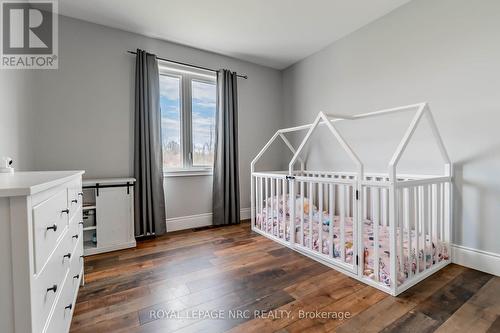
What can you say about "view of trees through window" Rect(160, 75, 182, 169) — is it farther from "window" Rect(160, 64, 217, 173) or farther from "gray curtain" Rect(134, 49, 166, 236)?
"gray curtain" Rect(134, 49, 166, 236)

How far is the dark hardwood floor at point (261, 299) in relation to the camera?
1.27 meters

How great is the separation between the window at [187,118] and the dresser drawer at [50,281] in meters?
1.91

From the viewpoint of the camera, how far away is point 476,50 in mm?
1856

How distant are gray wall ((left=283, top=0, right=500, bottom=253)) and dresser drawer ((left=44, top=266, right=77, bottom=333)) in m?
2.73

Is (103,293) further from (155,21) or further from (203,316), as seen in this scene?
(155,21)

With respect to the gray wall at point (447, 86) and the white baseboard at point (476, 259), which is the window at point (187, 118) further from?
the white baseboard at point (476, 259)

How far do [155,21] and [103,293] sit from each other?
8.48 ft

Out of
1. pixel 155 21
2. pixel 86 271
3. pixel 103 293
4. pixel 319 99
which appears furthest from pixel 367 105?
pixel 86 271

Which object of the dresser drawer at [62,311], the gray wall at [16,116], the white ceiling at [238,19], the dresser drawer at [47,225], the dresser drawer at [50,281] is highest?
the white ceiling at [238,19]

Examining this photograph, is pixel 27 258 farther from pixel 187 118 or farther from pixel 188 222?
pixel 187 118

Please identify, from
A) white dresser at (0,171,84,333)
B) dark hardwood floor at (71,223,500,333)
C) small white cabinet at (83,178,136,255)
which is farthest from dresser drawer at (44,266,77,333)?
small white cabinet at (83,178,136,255)

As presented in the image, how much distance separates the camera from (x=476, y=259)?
73.3 inches

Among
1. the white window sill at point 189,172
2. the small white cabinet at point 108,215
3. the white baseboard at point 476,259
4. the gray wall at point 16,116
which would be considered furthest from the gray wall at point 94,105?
the white baseboard at point 476,259

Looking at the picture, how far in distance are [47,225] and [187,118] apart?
2.44 metres
